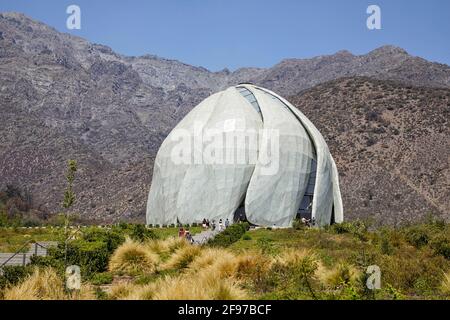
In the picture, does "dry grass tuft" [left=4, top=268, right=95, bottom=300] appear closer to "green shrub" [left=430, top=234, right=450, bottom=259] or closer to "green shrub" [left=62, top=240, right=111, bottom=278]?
"green shrub" [left=62, top=240, right=111, bottom=278]

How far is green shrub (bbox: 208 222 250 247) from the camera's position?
24.3 m

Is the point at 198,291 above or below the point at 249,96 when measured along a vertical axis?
below

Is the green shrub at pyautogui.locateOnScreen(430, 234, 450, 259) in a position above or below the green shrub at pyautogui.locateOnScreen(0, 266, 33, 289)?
below

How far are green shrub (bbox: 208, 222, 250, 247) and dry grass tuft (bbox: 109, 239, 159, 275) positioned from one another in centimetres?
567

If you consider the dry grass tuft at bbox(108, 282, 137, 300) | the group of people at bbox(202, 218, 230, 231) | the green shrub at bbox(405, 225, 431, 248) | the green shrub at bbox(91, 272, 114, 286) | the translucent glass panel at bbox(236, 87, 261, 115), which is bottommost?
the group of people at bbox(202, 218, 230, 231)

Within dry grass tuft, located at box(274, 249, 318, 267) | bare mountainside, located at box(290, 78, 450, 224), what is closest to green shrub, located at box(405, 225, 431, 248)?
dry grass tuft, located at box(274, 249, 318, 267)

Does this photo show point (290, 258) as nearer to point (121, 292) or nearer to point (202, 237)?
point (121, 292)

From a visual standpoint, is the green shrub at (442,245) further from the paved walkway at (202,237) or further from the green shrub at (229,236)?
the paved walkway at (202,237)

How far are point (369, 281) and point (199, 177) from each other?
87.1 ft

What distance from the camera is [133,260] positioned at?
699 inches

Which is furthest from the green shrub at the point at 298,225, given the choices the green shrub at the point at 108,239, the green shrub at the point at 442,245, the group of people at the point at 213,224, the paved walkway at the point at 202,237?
the green shrub at the point at 108,239

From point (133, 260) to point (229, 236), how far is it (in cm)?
967

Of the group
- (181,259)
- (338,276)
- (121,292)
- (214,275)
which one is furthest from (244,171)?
(121,292)
